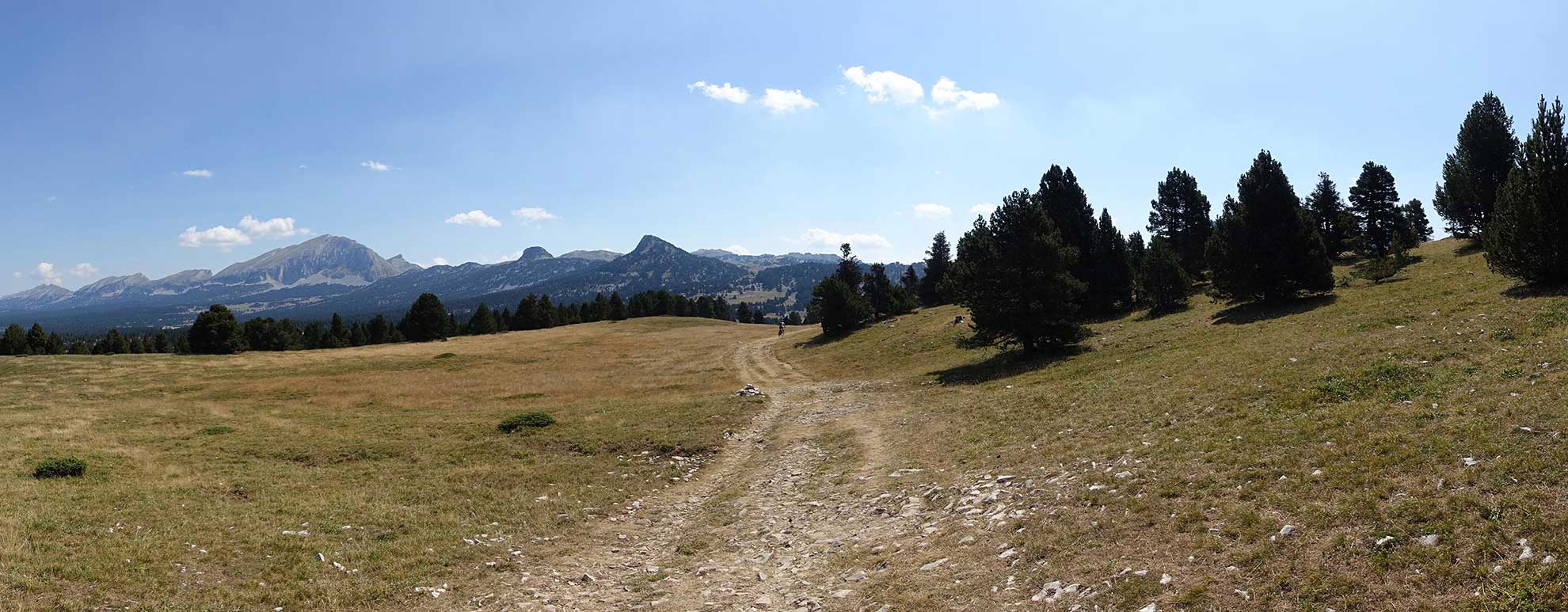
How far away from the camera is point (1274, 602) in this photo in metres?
7.86

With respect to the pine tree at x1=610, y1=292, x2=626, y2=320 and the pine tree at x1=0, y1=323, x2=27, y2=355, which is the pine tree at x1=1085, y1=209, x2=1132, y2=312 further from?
the pine tree at x1=0, y1=323, x2=27, y2=355

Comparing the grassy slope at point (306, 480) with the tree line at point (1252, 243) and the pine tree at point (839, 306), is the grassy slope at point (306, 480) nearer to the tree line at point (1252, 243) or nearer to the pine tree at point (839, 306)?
the tree line at point (1252, 243)

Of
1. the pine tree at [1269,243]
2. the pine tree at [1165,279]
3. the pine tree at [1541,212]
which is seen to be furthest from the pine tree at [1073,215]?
the pine tree at [1541,212]

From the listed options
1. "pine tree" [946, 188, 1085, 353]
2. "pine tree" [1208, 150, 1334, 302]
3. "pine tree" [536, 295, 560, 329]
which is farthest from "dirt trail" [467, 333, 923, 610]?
"pine tree" [536, 295, 560, 329]

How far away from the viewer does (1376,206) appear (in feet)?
236

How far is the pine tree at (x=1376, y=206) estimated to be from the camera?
7131 cm

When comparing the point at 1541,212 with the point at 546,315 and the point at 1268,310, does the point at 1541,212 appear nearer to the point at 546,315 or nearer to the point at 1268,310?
the point at 1268,310

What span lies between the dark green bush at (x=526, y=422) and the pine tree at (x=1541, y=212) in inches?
Answer: 1698

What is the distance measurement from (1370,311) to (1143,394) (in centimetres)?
1890

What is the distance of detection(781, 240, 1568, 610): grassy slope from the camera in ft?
26.0

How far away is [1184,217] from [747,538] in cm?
9154

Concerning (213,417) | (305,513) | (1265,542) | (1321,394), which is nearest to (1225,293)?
(1321,394)

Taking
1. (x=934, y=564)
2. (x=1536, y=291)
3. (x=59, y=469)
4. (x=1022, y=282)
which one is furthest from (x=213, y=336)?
(x=1536, y=291)

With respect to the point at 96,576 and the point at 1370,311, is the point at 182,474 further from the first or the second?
the point at 1370,311
